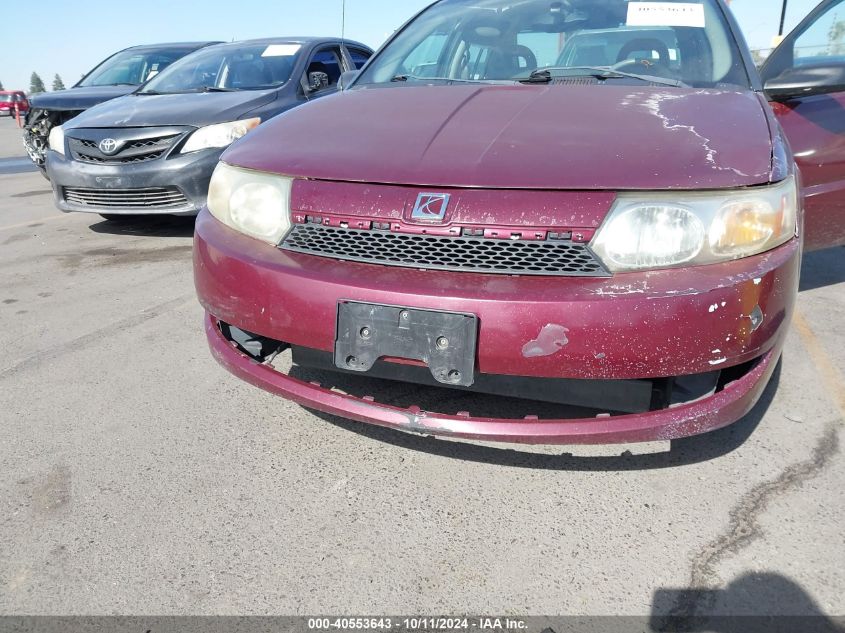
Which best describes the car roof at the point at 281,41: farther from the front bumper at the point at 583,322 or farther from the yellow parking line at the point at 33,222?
the front bumper at the point at 583,322

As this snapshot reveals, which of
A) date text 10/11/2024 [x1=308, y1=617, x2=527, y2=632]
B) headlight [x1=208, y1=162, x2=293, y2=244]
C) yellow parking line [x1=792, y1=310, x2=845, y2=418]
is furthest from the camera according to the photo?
yellow parking line [x1=792, y1=310, x2=845, y2=418]

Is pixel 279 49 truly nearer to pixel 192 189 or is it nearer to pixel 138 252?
pixel 192 189

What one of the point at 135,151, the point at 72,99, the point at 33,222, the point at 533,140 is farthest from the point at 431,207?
the point at 72,99

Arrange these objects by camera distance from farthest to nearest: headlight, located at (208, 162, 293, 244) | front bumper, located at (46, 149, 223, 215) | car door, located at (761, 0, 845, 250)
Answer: front bumper, located at (46, 149, 223, 215) < car door, located at (761, 0, 845, 250) < headlight, located at (208, 162, 293, 244)

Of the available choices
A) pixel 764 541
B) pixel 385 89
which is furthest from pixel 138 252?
pixel 764 541

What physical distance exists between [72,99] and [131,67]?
1.42m

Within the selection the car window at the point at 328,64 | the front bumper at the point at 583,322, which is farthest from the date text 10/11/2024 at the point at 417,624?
the car window at the point at 328,64

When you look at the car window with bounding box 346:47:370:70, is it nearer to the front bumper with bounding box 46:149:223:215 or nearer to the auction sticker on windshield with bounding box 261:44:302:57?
the auction sticker on windshield with bounding box 261:44:302:57

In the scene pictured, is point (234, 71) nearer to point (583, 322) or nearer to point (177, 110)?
point (177, 110)

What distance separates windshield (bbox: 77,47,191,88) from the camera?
24.7 ft

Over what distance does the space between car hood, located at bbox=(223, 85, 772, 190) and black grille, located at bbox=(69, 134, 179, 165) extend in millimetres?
2694

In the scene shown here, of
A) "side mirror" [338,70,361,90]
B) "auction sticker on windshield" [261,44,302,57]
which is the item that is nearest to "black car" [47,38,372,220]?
"auction sticker on windshield" [261,44,302,57]

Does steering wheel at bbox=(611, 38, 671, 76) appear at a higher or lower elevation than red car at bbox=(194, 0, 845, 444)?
higher

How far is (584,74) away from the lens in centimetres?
263
